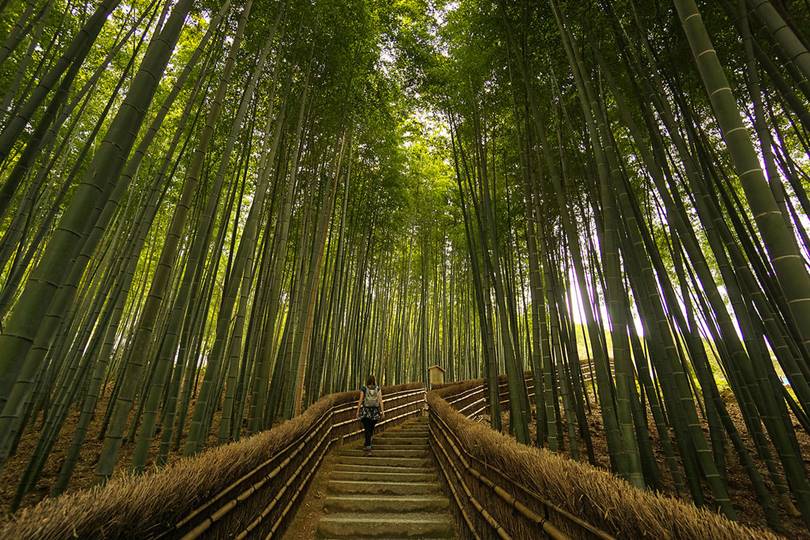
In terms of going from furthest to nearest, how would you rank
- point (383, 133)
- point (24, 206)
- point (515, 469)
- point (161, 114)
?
point (383, 133) < point (24, 206) < point (161, 114) < point (515, 469)

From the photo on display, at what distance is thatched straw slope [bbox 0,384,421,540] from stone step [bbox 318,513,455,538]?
1.00 m

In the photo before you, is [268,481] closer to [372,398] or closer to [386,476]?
[386,476]

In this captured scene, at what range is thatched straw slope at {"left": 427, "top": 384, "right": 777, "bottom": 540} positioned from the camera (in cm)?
90

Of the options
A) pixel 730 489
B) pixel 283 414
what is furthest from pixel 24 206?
pixel 730 489

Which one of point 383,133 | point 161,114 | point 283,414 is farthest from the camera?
point 383,133

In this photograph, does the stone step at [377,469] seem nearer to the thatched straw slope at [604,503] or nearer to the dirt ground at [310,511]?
the dirt ground at [310,511]

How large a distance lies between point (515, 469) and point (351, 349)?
6.13 metres

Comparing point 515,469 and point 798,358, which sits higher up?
point 798,358

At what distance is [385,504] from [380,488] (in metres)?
0.32

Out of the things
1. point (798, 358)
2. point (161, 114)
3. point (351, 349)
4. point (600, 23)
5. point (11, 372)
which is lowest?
point (11, 372)

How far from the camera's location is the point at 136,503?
3.64 feet

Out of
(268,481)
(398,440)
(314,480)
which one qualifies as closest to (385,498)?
(314,480)

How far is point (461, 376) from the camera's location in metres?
11.5

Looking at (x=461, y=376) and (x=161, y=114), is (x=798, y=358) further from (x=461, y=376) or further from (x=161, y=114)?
(x=461, y=376)
